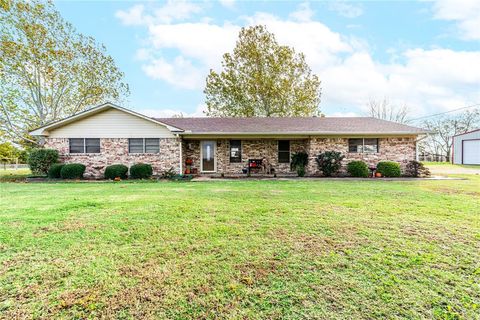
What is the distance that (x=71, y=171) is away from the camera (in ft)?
38.6

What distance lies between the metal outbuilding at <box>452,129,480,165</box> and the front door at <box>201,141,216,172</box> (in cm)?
2400

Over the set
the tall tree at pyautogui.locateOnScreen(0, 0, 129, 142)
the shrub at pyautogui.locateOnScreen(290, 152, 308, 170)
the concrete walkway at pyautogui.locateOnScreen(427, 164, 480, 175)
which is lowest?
the concrete walkway at pyautogui.locateOnScreen(427, 164, 480, 175)

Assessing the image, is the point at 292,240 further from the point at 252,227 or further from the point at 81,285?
the point at 81,285

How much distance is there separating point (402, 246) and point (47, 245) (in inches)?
188

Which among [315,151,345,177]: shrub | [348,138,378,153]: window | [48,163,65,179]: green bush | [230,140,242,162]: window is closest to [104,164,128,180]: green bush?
[48,163,65,179]: green bush

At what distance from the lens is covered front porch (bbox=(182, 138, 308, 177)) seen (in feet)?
45.8

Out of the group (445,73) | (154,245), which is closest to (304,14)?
(154,245)

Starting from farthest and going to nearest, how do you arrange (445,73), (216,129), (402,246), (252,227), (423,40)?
1. (445,73)
2. (423,40)
3. (216,129)
4. (252,227)
5. (402,246)

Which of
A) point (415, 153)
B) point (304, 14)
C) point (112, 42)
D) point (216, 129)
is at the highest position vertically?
point (112, 42)

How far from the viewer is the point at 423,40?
54.2 ft

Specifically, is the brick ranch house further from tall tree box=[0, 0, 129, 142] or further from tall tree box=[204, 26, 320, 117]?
tall tree box=[204, 26, 320, 117]

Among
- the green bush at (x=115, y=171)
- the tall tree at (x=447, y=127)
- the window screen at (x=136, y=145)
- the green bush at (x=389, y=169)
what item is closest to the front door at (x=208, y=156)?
the window screen at (x=136, y=145)

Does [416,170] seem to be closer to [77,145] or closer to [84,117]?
[84,117]

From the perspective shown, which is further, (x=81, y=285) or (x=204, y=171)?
(x=204, y=171)
